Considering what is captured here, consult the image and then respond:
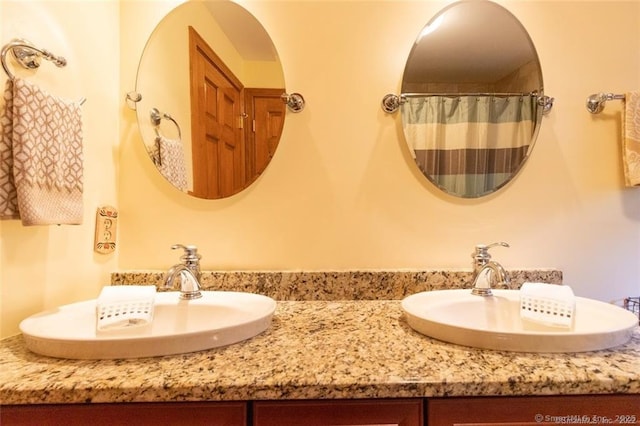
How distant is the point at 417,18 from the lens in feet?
3.37

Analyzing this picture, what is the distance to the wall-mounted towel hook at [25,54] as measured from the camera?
2.22 feet

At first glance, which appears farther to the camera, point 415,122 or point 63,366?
point 415,122

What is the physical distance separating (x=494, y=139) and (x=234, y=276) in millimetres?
951

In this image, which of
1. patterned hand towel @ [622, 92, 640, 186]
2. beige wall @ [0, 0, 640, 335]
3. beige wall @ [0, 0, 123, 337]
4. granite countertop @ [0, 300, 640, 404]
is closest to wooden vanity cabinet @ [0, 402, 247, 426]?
granite countertop @ [0, 300, 640, 404]

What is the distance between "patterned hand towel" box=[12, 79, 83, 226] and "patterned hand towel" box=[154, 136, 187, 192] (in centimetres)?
25

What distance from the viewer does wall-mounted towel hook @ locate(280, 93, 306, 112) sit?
1011 mm

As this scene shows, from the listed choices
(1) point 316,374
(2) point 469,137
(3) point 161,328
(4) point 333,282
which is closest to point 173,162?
(3) point 161,328

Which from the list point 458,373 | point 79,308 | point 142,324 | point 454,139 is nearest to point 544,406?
point 458,373

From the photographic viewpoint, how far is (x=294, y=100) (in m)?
1.01

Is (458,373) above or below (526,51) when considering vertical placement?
below

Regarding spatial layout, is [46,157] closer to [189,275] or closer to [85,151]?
[85,151]

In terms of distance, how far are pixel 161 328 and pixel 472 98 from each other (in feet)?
3.82

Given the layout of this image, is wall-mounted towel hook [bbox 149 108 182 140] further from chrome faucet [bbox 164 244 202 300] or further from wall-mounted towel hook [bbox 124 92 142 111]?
chrome faucet [bbox 164 244 202 300]

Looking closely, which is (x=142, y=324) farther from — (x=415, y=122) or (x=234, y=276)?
(x=415, y=122)
